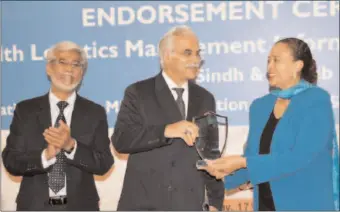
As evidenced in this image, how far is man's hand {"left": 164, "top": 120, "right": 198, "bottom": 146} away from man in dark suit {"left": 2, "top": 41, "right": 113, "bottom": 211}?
2.30 ft

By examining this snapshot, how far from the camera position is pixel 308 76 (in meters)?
3.34

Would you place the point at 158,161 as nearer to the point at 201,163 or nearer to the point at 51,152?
the point at 201,163

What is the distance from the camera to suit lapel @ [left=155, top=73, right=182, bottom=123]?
11.8 feet

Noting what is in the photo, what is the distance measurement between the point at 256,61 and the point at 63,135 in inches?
77.5

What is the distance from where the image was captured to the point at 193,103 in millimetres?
3680

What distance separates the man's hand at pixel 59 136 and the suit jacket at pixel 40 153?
0.34 ft

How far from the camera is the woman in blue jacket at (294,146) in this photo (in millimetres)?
3188

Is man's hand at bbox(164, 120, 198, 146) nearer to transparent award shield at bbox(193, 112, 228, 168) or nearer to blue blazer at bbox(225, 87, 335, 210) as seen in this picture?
transparent award shield at bbox(193, 112, 228, 168)

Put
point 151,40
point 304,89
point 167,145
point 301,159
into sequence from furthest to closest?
1. point 151,40
2. point 167,145
3. point 304,89
4. point 301,159

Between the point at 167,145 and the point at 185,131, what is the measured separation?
0.29 meters

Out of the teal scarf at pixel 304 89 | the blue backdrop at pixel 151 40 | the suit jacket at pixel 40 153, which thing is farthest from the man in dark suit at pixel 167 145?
the blue backdrop at pixel 151 40

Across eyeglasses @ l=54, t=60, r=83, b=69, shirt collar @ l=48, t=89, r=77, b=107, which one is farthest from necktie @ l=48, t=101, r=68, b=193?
eyeglasses @ l=54, t=60, r=83, b=69

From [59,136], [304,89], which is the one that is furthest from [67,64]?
[304,89]

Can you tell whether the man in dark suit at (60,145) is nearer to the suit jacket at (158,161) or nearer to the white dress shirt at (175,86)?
the suit jacket at (158,161)
